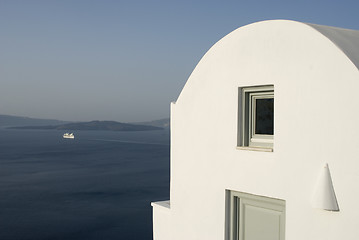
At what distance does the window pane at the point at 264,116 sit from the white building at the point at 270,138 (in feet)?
0.06

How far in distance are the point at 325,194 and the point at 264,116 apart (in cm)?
183

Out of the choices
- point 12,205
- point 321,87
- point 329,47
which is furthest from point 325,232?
point 12,205

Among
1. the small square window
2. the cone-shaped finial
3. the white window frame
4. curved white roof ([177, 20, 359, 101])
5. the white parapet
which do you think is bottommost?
the white parapet

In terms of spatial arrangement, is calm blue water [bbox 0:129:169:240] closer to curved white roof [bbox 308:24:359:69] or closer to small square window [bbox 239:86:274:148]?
small square window [bbox 239:86:274:148]

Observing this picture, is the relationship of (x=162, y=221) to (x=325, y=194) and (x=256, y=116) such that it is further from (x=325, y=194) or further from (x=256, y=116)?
(x=325, y=194)

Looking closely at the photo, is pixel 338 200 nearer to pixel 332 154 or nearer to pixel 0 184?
pixel 332 154

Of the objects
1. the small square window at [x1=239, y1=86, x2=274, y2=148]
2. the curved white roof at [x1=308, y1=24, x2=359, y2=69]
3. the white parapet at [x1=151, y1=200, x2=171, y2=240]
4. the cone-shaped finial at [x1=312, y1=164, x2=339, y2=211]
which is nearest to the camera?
the cone-shaped finial at [x1=312, y1=164, x2=339, y2=211]

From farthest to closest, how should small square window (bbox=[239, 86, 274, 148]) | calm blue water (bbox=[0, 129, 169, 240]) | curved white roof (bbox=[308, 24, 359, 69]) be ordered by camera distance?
calm blue water (bbox=[0, 129, 169, 240]) → small square window (bbox=[239, 86, 274, 148]) → curved white roof (bbox=[308, 24, 359, 69])

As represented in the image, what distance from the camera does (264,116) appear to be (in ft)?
23.1

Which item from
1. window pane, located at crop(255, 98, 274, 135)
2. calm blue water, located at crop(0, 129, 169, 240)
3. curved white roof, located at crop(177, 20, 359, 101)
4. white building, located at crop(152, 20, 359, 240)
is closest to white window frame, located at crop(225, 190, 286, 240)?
white building, located at crop(152, 20, 359, 240)

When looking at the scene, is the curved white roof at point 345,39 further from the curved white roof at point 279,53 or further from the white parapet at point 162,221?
the white parapet at point 162,221

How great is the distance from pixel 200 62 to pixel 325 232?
3.95 metres

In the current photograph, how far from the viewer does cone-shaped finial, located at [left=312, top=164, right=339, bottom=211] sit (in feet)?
18.5

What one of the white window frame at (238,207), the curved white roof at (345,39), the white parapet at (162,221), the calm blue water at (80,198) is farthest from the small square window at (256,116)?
the calm blue water at (80,198)
